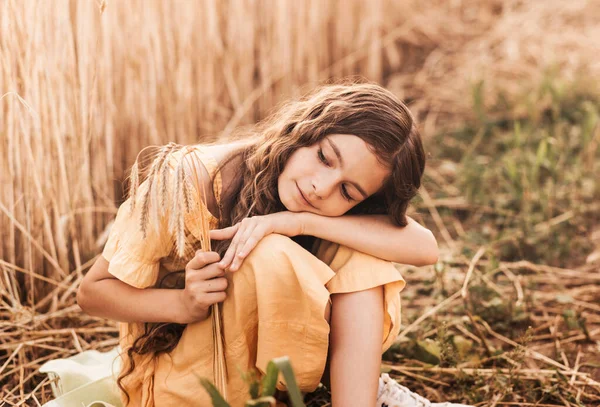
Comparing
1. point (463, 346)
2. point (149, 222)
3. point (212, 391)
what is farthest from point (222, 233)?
point (463, 346)

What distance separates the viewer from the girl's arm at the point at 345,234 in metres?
1.16

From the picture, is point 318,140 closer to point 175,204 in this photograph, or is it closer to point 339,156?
point 339,156

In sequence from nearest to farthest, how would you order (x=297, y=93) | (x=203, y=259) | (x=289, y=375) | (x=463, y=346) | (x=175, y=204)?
(x=289, y=375)
(x=175, y=204)
(x=203, y=259)
(x=463, y=346)
(x=297, y=93)

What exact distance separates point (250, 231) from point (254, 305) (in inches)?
5.0

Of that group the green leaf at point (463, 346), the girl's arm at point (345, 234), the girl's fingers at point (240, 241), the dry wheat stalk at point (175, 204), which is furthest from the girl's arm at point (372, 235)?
the green leaf at point (463, 346)

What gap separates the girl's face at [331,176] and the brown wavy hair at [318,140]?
0.02 meters

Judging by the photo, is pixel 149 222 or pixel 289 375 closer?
pixel 289 375

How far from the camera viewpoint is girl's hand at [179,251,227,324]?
1.12m

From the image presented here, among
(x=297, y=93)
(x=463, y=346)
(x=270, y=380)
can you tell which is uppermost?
(x=297, y=93)

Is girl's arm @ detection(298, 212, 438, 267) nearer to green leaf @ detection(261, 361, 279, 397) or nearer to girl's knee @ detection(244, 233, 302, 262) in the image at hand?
girl's knee @ detection(244, 233, 302, 262)

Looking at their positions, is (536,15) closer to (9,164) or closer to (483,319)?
(483,319)

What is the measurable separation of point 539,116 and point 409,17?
3.64ft

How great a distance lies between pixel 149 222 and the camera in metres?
1.08

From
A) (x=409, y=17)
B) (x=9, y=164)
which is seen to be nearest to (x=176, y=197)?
(x=9, y=164)
